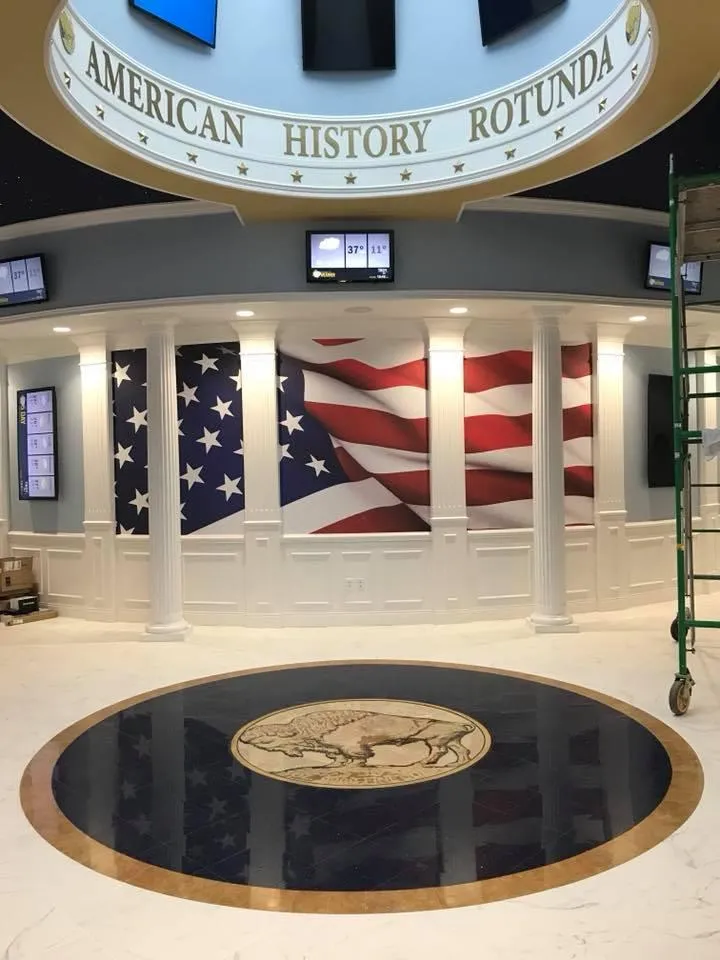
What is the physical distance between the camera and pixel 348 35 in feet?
19.9

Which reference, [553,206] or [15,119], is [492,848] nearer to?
[15,119]

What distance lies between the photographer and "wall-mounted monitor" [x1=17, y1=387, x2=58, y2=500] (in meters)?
8.48

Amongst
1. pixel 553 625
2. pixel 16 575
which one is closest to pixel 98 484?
pixel 16 575

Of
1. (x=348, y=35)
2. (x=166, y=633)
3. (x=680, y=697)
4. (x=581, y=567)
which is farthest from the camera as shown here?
(x=581, y=567)

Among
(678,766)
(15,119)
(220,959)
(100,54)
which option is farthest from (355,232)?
(220,959)

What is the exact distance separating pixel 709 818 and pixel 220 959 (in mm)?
2075

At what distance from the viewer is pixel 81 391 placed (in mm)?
8297

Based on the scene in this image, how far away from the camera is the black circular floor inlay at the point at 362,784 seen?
9.54ft

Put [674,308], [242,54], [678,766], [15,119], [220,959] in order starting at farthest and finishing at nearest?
[242,54]
[15,119]
[674,308]
[678,766]
[220,959]

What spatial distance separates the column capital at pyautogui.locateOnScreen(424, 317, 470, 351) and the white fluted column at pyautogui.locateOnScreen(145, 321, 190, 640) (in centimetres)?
249

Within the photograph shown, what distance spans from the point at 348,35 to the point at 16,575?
6176 mm

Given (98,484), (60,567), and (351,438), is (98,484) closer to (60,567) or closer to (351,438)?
(60,567)

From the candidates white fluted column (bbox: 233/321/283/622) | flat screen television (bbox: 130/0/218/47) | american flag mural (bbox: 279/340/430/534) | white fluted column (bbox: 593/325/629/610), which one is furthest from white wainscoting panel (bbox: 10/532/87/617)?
white fluted column (bbox: 593/325/629/610)

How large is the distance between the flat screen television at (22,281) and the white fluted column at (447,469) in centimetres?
363
